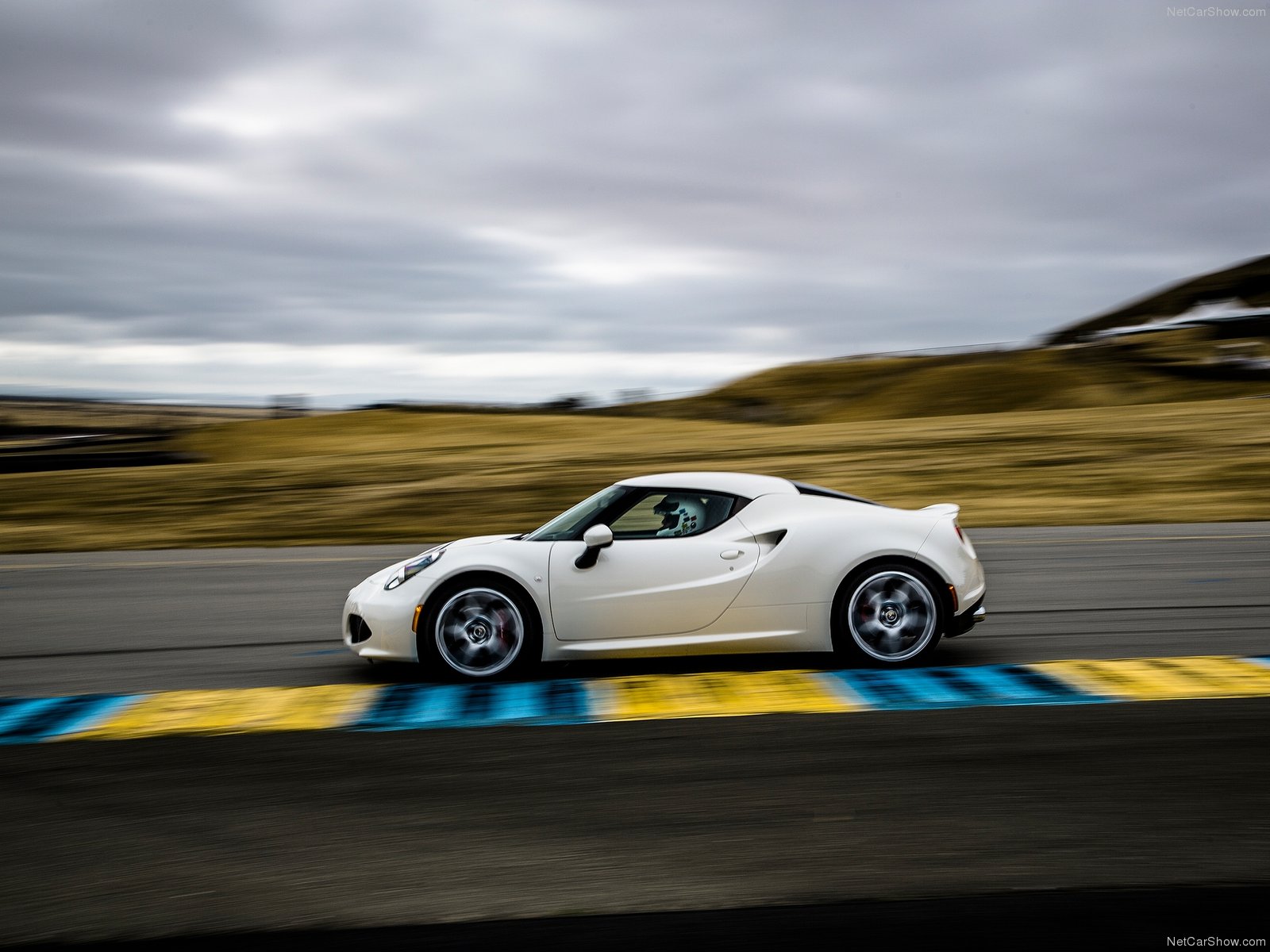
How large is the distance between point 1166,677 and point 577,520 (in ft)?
10.7

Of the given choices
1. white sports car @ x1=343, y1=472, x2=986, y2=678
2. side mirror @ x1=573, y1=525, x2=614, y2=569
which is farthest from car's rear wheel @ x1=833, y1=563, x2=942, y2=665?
side mirror @ x1=573, y1=525, x2=614, y2=569

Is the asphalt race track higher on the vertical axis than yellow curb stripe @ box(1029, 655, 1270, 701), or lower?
higher

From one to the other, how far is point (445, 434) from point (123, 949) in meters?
38.8

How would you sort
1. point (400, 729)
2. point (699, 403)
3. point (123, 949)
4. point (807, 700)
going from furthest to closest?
1. point (699, 403)
2. point (807, 700)
3. point (400, 729)
4. point (123, 949)

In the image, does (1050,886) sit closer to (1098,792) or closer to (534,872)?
(1098,792)

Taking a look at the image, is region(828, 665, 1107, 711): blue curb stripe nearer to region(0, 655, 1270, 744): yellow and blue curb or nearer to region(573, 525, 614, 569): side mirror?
region(0, 655, 1270, 744): yellow and blue curb

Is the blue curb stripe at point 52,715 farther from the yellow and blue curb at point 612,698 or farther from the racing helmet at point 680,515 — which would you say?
the racing helmet at point 680,515

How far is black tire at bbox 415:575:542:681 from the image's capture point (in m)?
6.62

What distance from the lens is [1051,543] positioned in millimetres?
13500

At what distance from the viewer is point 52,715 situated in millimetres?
6109

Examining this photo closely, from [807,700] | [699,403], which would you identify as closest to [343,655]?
[807,700]

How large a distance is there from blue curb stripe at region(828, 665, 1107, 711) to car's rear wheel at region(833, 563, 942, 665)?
0.41 feet

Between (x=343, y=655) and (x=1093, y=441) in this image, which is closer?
(x=343, y=655)

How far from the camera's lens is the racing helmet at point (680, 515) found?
6.85 meters
